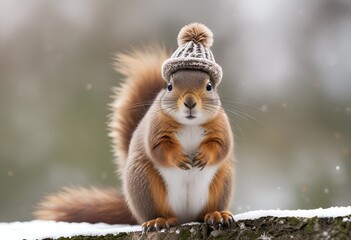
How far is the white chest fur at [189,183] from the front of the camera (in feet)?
7.68

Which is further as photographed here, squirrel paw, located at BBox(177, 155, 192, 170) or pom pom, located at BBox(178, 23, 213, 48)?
pom pom, located at BBox(178, 23, 213, 48)

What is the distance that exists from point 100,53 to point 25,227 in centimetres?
276

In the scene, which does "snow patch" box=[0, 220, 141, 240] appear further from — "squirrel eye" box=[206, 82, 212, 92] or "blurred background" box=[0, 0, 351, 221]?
"blurred background" box=[0, 0, 351, 221]

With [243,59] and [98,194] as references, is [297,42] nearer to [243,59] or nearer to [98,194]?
[243,59]

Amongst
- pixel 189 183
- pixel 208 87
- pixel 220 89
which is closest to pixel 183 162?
pixel 189 183

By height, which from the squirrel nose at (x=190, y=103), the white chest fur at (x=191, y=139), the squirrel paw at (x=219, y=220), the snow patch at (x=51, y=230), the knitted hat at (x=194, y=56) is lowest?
the squirrel paw at (x=219, y=220)

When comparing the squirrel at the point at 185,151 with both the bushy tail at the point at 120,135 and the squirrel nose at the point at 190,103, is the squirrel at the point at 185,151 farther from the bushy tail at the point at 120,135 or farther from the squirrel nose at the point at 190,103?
the bushy tail at the point at 120,135

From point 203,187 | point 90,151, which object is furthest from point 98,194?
point 90,151

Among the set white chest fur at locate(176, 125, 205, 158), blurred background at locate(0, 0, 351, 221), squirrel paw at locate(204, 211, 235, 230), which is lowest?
squirrel paw at locate(204, 211, 235, 230)

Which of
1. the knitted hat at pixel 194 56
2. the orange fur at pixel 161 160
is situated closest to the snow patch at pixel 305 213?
the orange fur at pixel 161 160

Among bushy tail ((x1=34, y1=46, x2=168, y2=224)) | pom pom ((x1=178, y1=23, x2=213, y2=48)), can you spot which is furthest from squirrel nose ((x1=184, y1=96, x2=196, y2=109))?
bushy tail ((x1=34, y1=46, x2=168, y2=224))

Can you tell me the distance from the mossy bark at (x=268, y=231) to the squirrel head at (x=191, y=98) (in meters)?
0.32

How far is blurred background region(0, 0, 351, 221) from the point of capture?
16.0 ft

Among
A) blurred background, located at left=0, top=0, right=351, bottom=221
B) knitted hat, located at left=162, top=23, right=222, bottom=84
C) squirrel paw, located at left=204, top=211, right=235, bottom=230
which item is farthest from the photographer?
blurred background, located at left=0, top=0, right=351, bottom=221
